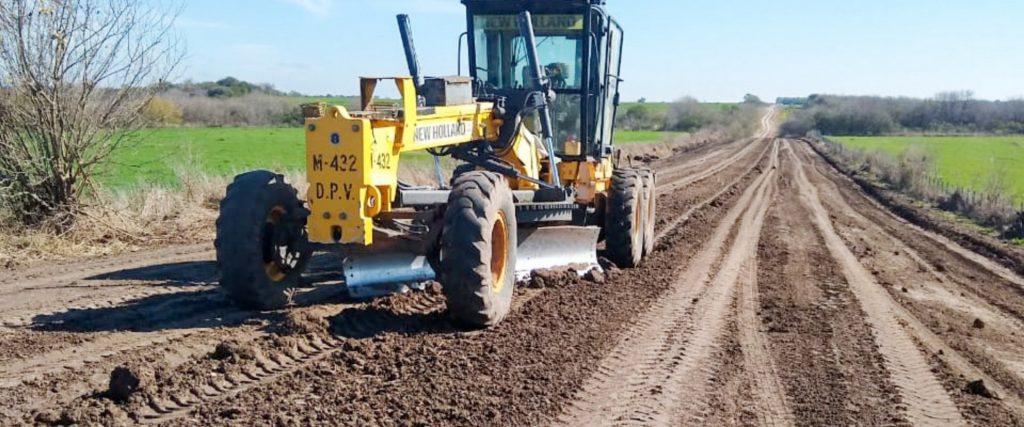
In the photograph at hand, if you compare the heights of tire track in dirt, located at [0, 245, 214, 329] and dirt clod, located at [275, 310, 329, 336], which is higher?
dirt clod, located at [275, 310, 329, 336]

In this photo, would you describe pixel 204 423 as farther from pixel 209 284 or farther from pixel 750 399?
pixel 209 284

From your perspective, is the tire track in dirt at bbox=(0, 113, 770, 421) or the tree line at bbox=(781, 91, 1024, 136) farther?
the tree line at bbox=(781, 91, 1024, 136)

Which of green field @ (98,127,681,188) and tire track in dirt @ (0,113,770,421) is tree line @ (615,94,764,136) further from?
tire track in dirt @ (0,113,770,421)

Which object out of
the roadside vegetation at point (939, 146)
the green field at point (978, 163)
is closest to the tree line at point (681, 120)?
the roadside vegetation at point (939, 146)

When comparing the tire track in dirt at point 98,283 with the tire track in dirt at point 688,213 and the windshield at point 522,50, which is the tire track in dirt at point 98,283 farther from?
the tire track in dirt at point 688,213

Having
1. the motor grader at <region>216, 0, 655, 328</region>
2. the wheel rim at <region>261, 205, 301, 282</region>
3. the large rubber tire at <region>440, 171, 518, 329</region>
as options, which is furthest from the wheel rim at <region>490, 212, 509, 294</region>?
the wheel rim at <region>261, 205, 301, 282</region>

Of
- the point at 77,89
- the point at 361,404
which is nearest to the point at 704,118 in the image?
the point at 77,89

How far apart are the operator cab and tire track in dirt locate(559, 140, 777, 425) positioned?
2.22 metres

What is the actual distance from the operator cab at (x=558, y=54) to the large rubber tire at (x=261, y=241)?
Answer: 11.7 feet

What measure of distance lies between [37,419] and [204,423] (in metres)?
0.86

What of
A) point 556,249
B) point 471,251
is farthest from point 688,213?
point 471,251

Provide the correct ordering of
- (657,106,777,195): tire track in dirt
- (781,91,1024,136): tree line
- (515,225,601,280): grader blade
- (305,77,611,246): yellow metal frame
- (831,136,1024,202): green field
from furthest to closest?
1. (781,91,1024,136): tree line
2. (831,136,1024,202): green field
3. (657,106,777,195): tire track in dirt
4. (515,225,601,280): grader blade
5. (305,77,611,246): yellow metal frame

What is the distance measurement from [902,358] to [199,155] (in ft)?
43.2

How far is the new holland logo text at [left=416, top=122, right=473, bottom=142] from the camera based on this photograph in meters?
7.46
